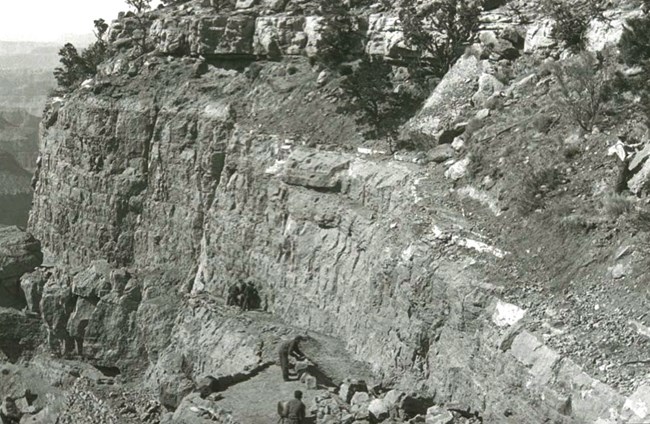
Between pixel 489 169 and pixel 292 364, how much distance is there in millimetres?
8493

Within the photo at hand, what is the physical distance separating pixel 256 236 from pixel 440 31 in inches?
470

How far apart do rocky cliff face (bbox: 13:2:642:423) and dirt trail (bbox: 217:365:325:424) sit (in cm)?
226

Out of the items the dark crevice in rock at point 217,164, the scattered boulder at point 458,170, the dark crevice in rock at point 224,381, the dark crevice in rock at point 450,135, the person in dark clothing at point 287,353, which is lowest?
the dark crevice in rock at point 224,381

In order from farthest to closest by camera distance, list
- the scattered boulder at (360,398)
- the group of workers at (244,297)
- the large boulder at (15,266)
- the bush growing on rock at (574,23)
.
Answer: the large boulder at (15,266)
the group of workers at (244,297)
the bush growing on rock at (574,23)
the scattered boulder at (360,398)

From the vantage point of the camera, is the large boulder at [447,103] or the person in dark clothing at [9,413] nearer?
the large boulder at [447,103]

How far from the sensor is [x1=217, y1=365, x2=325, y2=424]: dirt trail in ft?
66.8

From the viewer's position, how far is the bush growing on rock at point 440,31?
3191 centimetres

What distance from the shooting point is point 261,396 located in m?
21.9

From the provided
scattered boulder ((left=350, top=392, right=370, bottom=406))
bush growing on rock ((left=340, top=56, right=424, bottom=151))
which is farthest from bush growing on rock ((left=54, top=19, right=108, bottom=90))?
scattered boulder ((left=350, top=392, right=370, bottom=406))

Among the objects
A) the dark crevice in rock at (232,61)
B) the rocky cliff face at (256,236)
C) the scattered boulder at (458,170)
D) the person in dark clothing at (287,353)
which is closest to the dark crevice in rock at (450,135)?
the rocky cliff face at (256,236)

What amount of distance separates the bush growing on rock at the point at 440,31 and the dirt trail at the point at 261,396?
1572 centimetres

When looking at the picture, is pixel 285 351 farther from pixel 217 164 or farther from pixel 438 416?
pixel 217 164

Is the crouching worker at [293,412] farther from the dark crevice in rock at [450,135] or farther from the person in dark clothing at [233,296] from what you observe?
the person in dark clothing at [233,296]

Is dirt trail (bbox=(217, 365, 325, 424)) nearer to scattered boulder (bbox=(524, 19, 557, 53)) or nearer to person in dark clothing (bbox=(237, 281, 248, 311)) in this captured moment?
person in dark clothing (bbox=(237, 281, 248, 311))
